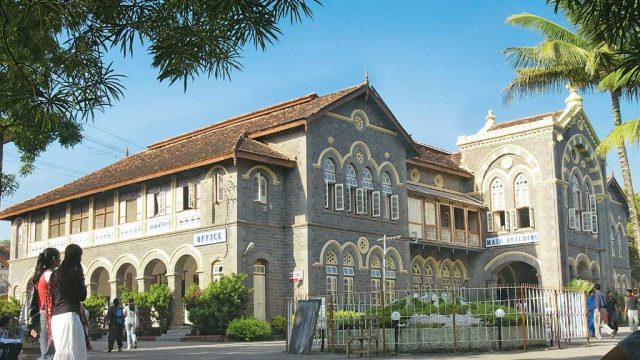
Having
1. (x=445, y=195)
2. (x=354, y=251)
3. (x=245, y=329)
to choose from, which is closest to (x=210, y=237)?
(x=245, y=329)

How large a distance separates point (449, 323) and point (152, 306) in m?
14.1

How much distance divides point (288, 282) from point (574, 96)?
2030cm

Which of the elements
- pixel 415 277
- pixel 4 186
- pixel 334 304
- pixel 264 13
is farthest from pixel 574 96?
pixel 264 13

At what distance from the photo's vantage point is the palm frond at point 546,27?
2600 centimetres

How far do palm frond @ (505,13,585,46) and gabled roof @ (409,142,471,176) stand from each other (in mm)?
9999

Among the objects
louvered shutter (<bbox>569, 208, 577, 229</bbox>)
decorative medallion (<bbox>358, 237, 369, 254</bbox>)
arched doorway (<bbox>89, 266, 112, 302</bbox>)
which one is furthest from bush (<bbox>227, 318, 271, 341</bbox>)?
louvered shutter (<bbox>569, 208, 577, 229</bbox>)

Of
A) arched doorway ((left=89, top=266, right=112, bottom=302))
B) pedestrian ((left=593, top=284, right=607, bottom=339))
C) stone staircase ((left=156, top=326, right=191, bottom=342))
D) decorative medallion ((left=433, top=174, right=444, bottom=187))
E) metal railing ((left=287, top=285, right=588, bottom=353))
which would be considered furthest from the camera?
decorative medallion ((left=433, top=174, right=444, bottom=187))

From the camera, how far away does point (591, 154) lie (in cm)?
4056

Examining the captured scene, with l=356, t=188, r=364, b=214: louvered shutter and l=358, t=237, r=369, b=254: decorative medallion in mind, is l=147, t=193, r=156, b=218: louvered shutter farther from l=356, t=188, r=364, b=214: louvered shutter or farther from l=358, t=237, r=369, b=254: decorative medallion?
l=358, t=237, r=369, b=254: decorative medallion

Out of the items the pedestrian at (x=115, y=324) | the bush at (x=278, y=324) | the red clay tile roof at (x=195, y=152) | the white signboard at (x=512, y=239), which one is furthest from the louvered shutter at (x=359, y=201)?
the pedestrian at (x=115, y=324)

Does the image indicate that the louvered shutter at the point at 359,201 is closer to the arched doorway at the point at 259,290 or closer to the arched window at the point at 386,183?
the arched window at the point at 386,183

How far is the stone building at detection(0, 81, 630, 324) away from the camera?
2778 cm

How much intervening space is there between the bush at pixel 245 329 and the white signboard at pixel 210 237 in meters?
3.32

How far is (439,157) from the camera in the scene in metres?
39.8
